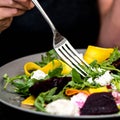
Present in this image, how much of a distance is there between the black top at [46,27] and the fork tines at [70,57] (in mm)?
530

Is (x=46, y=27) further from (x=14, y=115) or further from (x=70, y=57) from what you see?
(x=14, y=115)

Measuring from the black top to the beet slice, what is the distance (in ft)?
2.55

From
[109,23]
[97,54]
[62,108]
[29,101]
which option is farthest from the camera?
[109,23]

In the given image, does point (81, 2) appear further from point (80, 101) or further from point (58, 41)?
point (80, 101)

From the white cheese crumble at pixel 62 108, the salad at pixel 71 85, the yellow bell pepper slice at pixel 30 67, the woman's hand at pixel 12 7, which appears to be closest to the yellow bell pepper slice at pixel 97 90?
the salad at pixel 71 85

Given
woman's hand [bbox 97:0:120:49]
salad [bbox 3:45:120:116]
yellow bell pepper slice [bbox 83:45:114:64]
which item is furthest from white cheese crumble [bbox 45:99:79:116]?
woman's hand [bbox 97:0:120:49]

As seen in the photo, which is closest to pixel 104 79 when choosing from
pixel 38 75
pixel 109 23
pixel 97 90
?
pixel 97 90

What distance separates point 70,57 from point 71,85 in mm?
129

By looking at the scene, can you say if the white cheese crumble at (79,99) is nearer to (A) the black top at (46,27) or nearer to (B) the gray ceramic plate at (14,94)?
(B) the gray ceramic plate at (14,94)

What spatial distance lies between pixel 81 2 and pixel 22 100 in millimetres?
788

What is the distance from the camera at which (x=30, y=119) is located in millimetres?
920

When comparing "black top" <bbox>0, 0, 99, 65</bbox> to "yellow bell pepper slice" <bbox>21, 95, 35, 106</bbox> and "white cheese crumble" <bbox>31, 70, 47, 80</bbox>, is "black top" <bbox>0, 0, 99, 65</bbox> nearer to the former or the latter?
"white cheese crumble" <bbox>31, 70, 47, 80</bbox>

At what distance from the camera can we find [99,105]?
37.2 inches

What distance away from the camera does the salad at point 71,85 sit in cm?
94
